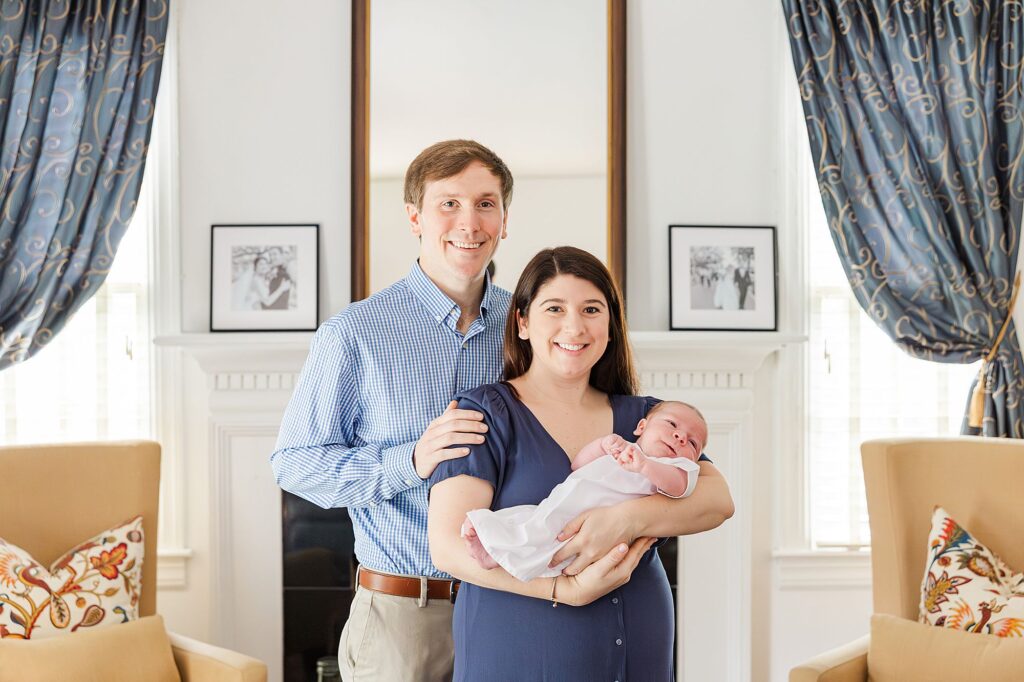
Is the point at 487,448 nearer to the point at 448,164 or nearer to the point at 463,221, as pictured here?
the point at 463,221

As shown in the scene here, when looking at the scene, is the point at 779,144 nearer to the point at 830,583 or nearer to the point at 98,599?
the point at 830,583

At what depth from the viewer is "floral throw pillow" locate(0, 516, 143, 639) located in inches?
85.0

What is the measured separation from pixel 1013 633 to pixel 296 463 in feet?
5.53

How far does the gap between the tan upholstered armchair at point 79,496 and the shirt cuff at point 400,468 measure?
1019 mm

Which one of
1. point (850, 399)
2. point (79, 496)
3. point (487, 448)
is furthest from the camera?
point (850, 399)

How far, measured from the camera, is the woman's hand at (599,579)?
1.35 m

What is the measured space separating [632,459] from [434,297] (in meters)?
0.52

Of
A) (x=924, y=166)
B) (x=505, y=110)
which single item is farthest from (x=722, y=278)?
(x=505, y=110)

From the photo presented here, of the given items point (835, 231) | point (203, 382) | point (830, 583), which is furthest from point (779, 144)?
point (203, 382)

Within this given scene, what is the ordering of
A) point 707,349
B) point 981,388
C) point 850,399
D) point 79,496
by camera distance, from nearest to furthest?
point 79,496 → point 707,349 → point 981,388 → point 850,399

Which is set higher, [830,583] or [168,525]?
[168,525]

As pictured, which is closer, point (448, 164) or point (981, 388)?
point (448, 164)

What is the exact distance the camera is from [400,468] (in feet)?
5.13

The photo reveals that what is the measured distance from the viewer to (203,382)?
3.11 m
